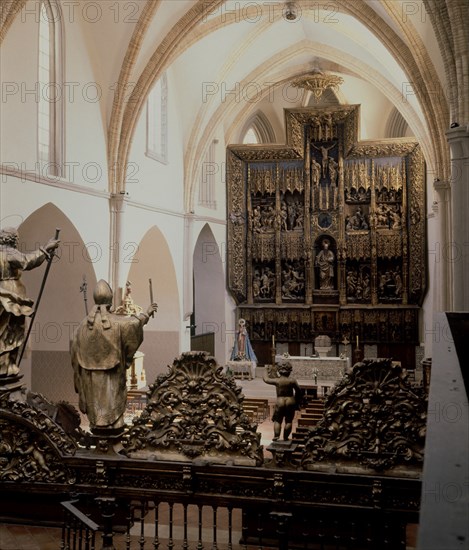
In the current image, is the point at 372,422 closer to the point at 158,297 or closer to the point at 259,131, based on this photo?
the point at 158,297

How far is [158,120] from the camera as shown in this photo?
2053 centimetres

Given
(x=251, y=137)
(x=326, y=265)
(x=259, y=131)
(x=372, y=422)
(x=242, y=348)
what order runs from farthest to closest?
(x=251, y=137)
(x=259, y=131)
(x=326, y=265)
(x=242, y=348)
(x=372, y=422)

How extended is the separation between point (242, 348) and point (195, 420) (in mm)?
17063

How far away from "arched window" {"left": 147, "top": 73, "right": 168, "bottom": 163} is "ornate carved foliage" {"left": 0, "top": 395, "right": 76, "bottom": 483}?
14321mm

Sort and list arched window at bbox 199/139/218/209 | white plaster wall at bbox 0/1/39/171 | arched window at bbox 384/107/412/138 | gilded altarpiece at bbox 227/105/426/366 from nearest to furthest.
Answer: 1. white plaster wall at bbox 0/1/39/171
2. gilded altarpiece at bbox 227/105/426/366
3. arched window at bbox 199/139/218/209
4. arched window at bbox 384/107/412/138

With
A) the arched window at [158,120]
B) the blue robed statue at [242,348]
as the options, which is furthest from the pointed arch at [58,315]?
the blue robed statue at [242,348]

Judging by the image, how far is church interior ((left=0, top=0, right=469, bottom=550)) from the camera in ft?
18.3

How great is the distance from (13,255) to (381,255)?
18.9m

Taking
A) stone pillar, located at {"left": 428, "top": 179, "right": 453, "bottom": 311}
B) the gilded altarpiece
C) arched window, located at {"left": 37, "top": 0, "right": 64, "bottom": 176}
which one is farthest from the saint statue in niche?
arched window, located at {"left": 37, "top": 0, "right": 64, "bottom": 176}

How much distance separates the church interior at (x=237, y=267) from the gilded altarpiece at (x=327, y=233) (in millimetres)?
83

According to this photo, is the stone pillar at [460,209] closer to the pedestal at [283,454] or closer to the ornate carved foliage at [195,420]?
the pedestal at [283,454]

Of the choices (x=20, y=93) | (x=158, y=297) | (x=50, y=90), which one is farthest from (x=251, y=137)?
(x=20, y=93)

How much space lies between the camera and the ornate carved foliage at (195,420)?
19.1 feet

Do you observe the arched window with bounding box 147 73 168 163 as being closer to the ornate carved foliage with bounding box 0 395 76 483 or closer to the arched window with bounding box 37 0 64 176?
the arched window with bounding box 37 0 64 176
